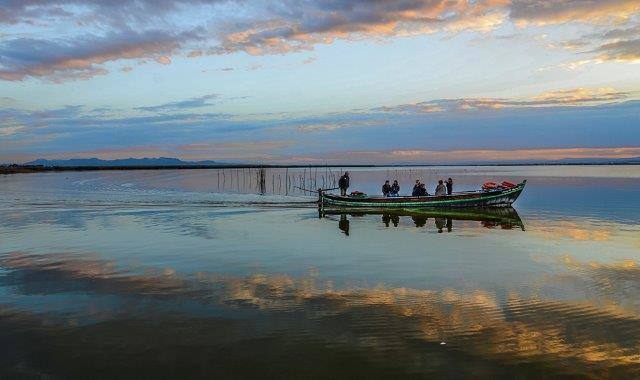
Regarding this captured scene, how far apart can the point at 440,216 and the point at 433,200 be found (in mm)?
3907

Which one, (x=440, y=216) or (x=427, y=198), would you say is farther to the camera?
(x=427, y=198)

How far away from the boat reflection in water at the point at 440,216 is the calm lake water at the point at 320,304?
3618 millimetres

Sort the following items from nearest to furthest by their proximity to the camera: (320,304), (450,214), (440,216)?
(320,304) → (440,216) → (450,214)

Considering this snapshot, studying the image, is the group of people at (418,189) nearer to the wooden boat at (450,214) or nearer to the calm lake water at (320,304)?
the wooden boat at (450,214)

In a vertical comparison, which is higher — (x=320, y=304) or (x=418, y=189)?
(x=418, y=189)

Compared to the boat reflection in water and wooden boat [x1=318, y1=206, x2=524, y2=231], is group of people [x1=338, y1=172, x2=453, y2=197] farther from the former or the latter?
the boat reflection in water


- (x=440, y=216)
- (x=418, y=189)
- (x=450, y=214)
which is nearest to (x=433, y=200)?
(x=418, y=189)

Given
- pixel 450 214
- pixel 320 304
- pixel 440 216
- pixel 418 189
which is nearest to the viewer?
pixel 320 304

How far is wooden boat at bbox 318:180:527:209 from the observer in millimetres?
39094

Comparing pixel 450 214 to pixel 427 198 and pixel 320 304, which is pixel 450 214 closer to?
pixel 427 198

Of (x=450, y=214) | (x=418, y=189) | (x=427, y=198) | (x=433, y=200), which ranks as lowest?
(x=450, y=214)

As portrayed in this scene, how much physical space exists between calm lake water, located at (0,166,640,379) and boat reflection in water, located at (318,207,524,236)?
142 inches

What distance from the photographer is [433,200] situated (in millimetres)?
39188

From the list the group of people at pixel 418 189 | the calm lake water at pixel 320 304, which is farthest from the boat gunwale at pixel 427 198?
the calm lake water at pixel 320 304
